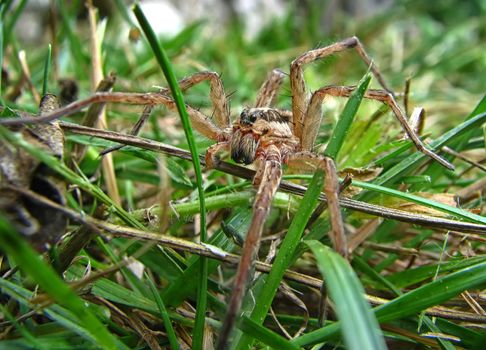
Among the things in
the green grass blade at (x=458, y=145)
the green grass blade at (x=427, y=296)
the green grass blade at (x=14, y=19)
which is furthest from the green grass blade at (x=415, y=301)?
the green grass blade at (x=14, y=19)

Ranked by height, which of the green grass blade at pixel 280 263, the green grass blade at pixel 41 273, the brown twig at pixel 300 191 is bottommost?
the green grass blade at pixel 41 273

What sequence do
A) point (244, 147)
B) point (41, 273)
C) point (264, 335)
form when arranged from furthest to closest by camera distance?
point (244, 147), point (264, 335), point (41, 273)

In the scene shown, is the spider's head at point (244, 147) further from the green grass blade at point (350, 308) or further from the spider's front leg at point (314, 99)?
the green grass blade at point (350, 308)

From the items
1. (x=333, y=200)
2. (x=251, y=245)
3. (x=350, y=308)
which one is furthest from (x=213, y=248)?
(x=350, y=308)

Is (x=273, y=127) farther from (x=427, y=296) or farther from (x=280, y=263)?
(x=427, y=296)

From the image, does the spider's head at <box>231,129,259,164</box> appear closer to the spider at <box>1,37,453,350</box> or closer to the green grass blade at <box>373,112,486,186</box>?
the spider at <box>1,37,453,350</box>

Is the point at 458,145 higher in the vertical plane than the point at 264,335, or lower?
higher

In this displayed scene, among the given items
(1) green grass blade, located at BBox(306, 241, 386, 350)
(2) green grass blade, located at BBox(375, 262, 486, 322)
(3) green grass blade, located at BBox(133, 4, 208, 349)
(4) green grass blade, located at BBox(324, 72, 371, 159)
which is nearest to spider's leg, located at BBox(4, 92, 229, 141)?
(3) green grass blade, located at BBox(133, 4, 208, 349)
